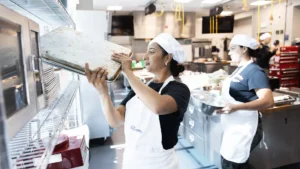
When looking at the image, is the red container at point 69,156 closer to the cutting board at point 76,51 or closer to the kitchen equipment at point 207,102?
the cutting board at point 76,51

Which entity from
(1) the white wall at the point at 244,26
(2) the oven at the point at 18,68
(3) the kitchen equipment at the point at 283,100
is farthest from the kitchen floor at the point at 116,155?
(1) the white wall at the point at 244,26

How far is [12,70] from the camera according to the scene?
57cm

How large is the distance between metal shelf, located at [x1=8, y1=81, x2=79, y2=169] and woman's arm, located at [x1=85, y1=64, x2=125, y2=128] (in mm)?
209

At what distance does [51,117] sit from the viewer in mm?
967

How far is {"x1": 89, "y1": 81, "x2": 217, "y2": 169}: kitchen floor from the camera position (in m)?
2.68

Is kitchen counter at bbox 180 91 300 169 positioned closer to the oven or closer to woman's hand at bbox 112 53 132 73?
woman's hand at bbox 112 53 132 73

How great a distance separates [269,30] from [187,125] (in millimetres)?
5895

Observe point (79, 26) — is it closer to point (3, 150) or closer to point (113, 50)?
point (113, 50)

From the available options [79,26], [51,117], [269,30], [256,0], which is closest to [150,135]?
[51,117]

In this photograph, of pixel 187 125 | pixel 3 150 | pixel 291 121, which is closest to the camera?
pixel 3 150

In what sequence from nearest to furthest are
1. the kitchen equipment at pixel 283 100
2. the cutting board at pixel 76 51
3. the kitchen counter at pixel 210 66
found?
the cutting board at pixel 76 51 < the kitchen equipment at pixel 283 100 < the kitchen counter at pixel 210 66

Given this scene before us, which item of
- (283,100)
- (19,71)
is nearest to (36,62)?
(19,71)

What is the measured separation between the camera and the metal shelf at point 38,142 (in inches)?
26.7

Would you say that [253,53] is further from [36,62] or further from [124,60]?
[36,62]
